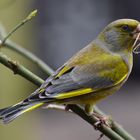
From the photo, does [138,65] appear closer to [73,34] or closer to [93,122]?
[73,34]

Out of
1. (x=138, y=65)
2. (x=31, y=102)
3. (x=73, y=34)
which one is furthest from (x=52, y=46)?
(x=31, y=102)

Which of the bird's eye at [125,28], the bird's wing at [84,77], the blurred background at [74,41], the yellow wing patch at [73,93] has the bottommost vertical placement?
the yellow wing patch at [73,93]

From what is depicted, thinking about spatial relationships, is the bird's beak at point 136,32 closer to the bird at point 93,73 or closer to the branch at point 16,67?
the bird at point 93,73

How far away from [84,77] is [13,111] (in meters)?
0.73

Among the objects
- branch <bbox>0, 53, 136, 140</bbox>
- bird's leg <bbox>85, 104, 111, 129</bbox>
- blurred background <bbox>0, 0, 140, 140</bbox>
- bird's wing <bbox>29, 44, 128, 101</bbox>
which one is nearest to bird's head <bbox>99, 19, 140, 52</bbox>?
bird's wing <bbox>29, 44, 128, 101</bbox>

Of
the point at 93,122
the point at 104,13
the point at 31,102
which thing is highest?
the point at 104,13

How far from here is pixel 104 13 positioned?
12.3 metres

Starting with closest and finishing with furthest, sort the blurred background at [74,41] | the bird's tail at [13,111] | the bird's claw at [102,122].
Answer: the bird's tail at [13,111]
the bird's claw at [102,122]
the blurred background at [74,41]

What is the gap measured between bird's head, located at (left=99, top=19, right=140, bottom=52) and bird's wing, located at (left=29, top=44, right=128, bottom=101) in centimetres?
10

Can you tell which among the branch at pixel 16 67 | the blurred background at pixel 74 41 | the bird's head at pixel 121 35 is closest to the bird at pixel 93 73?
the bird's head at pixel 121 35

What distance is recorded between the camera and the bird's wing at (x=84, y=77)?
4.02 m

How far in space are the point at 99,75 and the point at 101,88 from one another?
0.11 metres

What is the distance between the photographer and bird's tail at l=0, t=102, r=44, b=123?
3459 millimetres

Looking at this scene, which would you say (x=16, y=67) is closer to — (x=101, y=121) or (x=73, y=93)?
(x=101, y=121)
